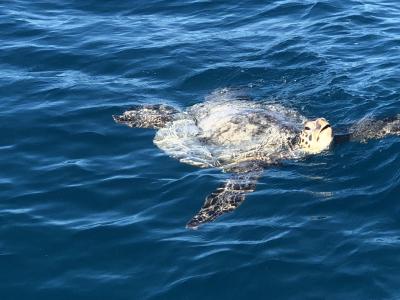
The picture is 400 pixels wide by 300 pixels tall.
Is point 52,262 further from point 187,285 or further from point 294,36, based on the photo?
point 294,36

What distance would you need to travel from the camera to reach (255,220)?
10844 mm

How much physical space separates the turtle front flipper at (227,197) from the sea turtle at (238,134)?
0.05 ft

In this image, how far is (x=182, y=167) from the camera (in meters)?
12.8

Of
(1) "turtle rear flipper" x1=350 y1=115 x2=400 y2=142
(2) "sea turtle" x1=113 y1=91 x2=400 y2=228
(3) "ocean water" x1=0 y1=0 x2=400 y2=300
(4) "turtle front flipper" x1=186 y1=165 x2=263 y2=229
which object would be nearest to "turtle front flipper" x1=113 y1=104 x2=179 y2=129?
(2) "sea turtle" x1=113 y1=91 x2=400 y2=228

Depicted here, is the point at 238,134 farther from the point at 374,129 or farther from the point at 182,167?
the point at 374,129

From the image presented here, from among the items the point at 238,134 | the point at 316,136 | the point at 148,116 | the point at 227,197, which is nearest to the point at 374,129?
the point at 316,136

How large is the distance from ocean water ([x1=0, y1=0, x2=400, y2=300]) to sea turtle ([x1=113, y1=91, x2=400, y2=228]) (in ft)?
0.92

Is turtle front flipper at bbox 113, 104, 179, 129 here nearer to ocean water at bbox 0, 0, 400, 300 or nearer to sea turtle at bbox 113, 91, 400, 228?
sea turtle at bbox 113, 91, 400, 228

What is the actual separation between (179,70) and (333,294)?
9372 millimetres

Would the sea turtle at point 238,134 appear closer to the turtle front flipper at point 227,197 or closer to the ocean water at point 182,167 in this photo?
the turtle front flipper at point 227,197

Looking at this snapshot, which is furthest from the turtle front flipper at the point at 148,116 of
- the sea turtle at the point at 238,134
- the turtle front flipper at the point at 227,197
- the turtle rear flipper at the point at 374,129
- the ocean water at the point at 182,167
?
the turtle rear flipper at the point at 374,129

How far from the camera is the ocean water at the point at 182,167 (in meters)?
9.56

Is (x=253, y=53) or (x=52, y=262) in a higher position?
(x=253, y=53)

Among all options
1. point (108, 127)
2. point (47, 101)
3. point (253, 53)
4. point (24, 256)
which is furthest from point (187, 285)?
point (253, 53)
